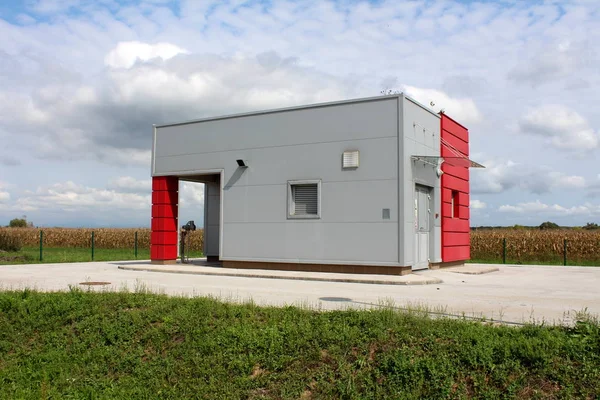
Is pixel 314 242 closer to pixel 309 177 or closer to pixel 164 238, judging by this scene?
pixel 309 177

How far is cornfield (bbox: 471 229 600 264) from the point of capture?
29.7 m

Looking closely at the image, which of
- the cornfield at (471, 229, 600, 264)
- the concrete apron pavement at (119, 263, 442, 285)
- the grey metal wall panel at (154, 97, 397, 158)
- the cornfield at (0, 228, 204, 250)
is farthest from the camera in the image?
the cornfield at (0, 228, 204, 250)

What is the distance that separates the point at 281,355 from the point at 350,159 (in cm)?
1067

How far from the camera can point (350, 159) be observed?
57.4 ft

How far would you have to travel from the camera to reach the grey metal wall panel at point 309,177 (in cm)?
1703

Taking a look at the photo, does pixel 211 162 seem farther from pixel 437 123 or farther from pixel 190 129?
pixel 437 123

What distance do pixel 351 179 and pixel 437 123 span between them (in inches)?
177

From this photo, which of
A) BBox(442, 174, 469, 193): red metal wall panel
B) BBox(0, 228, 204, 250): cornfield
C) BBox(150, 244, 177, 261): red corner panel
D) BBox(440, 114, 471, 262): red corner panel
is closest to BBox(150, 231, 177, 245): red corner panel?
BBox(150, 244, 177, 261): red corner panel

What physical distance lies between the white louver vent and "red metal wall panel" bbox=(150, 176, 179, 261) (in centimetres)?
558

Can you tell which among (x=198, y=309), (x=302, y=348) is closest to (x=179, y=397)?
(x=302, y=348)

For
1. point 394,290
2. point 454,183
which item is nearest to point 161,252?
point 394,290

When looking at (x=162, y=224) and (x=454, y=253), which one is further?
(x=162, y=224)

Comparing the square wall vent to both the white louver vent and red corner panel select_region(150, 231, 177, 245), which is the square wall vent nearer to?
the white louver vent

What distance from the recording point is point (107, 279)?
53.0ft
